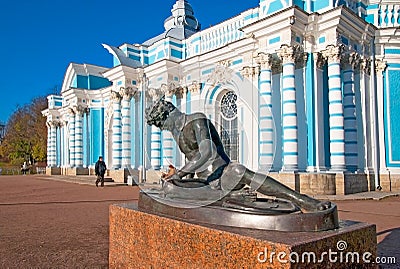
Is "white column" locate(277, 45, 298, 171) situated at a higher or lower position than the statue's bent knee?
higher

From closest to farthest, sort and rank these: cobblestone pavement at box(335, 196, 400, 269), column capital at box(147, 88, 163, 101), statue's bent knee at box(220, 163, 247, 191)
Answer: statue's bent knee at box(220, 163, 247, 191) → column capital at box(147, 88, 163, 101) → cobblestone pavement at box(335, 196, 400, 269)

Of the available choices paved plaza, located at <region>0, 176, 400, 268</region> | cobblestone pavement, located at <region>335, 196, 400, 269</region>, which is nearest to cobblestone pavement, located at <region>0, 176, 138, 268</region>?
paved plaza, located at <region>0, 176, 400, 268</region>

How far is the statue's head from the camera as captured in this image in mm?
3953

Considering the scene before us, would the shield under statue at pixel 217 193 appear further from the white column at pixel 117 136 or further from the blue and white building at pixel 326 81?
the white column at pixel 117 136

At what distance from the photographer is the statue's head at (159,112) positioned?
3.95 meters

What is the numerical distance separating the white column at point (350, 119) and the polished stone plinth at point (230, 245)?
12666 millimetres

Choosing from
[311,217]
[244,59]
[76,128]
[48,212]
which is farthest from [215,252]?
[76,128]

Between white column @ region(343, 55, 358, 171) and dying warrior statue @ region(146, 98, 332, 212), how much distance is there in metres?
12.5

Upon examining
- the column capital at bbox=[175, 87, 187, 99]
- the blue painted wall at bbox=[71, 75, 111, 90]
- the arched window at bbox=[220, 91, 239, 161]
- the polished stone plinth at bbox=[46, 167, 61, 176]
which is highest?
the blue painted wall at bbox=[71, 75, 111, 90]

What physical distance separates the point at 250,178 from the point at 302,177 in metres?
11.0

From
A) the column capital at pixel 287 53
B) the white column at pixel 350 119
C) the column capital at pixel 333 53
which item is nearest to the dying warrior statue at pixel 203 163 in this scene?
the column capital at pixel 287 53

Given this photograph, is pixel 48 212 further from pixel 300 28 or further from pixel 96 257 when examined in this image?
pixel 300 28

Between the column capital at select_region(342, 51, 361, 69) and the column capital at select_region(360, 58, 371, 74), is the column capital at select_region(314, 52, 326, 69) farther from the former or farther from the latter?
the column capital at select_region(360, 58, 371, 74)

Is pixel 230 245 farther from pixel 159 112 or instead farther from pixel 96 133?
pixel 96 133
